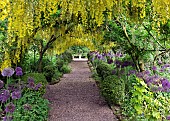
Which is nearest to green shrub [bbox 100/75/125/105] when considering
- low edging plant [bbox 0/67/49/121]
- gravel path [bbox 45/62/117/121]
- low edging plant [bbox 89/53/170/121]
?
low edging plant [bbox 89/53/170/121]

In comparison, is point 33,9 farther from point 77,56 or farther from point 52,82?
point 77,56

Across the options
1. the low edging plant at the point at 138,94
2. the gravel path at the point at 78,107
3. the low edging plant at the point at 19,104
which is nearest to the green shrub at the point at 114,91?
the low edging plant at the point at 138,94

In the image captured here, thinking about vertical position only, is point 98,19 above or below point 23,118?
above

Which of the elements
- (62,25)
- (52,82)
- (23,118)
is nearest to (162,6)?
(23,118)

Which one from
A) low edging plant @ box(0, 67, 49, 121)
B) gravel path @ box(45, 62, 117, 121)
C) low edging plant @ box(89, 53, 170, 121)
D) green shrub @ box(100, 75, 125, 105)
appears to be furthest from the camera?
green shrub @ box(100, 75, 125, 105)

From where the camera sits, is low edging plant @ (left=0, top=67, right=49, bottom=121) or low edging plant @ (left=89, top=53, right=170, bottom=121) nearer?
low edging plant @ (left=89, top=53, right=170, bottom=121)

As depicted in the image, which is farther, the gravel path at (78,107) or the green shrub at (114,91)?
the green shrub at (114,91)

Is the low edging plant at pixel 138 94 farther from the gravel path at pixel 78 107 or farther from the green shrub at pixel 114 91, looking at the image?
the gravel path at pixel 78 107

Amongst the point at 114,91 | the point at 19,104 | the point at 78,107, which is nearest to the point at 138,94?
the point at 19,104

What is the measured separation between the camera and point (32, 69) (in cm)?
984

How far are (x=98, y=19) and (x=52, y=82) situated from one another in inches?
323

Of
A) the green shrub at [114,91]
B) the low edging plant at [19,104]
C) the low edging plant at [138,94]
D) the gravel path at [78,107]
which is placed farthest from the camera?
the green shrub at [114,91]

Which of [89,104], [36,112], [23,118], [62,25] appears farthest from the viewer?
[62,25]

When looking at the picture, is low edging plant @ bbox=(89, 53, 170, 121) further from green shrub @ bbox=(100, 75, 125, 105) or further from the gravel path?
the gravel path
